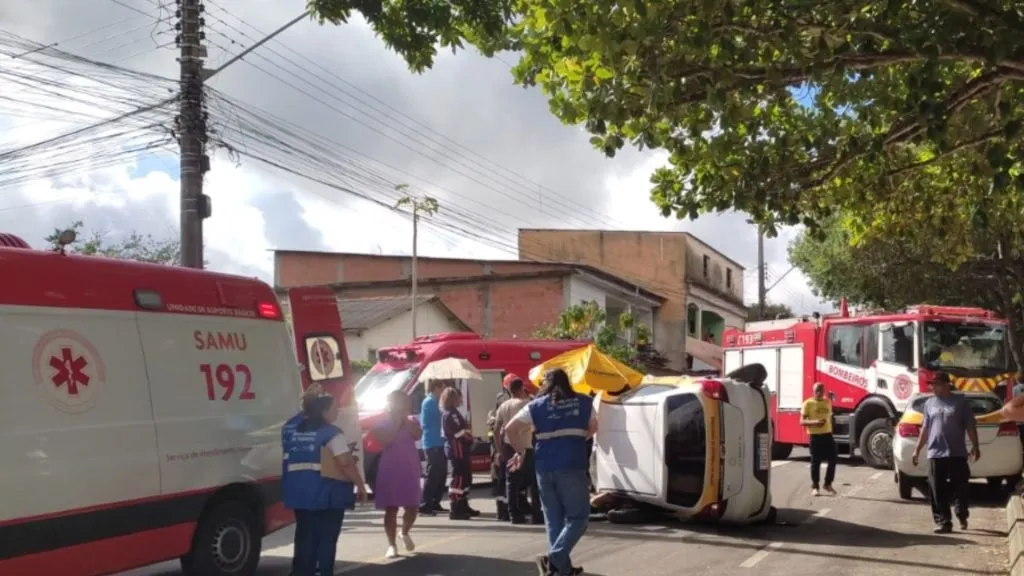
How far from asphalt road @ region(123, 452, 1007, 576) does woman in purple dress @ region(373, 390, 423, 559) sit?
0.45 m

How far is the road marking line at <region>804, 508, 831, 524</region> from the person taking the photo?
12712 mm

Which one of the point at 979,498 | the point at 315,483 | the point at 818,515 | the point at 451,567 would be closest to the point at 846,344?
the point at 979,498

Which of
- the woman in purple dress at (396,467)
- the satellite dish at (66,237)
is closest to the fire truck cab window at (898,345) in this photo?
the woman in purple dress at (396,467)

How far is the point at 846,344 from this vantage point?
20984 millimetres

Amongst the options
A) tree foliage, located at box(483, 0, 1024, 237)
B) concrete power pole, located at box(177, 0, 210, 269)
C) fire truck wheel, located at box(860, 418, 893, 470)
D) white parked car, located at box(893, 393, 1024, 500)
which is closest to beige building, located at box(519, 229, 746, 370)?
fire truck wheel, located at box(860, 418, 893, 470)

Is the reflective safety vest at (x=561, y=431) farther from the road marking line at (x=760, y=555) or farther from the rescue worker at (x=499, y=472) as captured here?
the rescue worker at (x=499, y=472)

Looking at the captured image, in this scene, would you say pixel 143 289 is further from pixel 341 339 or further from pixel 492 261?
pixel 492 261

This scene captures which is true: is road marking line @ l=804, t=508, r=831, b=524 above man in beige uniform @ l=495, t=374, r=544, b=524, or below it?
below

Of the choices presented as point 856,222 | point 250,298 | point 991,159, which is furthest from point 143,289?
point 856,222

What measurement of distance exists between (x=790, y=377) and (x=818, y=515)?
9.44m

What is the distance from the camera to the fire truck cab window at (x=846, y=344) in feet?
67.9

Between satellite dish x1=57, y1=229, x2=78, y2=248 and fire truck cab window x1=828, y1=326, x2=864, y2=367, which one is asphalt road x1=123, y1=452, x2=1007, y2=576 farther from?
fire truck cab window x1=828, y1=326, x2=864, y2=367

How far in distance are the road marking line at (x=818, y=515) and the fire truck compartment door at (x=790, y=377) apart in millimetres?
8344

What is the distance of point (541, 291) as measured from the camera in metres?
43.2
